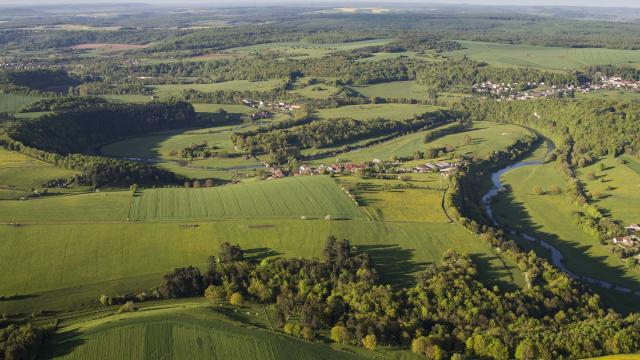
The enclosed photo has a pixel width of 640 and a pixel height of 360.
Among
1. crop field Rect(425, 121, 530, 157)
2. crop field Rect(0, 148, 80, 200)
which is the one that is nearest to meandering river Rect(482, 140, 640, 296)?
→ crop field Rect(425, 121, 530, 157)

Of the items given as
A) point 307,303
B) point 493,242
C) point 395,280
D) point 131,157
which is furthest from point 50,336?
point 131,157

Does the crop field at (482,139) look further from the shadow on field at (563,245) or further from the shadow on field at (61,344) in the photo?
the shadow on field at (61,344)

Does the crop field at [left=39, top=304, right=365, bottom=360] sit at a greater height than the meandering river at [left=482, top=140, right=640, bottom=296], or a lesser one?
greater

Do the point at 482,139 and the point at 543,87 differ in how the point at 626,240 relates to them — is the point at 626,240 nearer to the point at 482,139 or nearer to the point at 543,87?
the point at 482,139

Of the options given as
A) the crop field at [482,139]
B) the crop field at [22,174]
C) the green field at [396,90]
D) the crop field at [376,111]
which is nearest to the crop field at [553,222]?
the crop field at [482,139]

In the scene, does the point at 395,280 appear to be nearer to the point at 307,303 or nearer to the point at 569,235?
the point at 307,303

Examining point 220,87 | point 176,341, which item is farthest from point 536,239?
point 220,87

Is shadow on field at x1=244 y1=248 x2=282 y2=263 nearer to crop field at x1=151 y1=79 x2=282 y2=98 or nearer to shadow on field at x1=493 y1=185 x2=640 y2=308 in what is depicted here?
shadow on field at x1=493 y1=185 x2=640 y2=308
